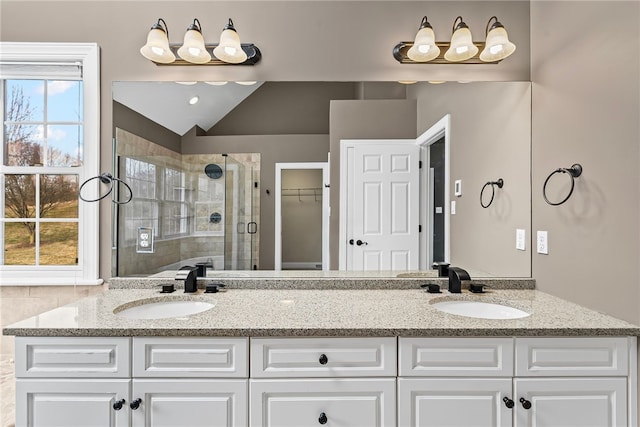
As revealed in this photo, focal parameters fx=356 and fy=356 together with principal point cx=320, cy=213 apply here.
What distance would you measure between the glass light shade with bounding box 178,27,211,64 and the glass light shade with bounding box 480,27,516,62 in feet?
4.78

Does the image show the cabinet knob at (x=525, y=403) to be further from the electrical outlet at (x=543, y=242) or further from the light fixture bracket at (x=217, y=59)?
the light fixture bracket at (x=217, y=59)

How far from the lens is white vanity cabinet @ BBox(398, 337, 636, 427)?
1.30 m

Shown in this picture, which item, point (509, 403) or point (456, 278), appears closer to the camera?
point (509, 403)

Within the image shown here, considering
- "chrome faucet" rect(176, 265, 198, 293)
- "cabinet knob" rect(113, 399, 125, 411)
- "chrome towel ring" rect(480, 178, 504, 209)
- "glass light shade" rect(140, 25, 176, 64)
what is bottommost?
"cabinet knob" rect(113, 399, 125, 411)

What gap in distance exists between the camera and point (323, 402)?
4.25 ft

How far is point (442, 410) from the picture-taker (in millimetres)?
1304

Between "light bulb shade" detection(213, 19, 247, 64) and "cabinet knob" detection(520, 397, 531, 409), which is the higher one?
"light bulb shade" detection(213, 19, 247, 64)

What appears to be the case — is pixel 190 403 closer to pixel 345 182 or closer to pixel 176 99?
pixel 345 182

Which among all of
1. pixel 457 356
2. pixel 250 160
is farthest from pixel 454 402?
pixel 250 160

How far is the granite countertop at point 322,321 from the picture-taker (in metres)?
1.29

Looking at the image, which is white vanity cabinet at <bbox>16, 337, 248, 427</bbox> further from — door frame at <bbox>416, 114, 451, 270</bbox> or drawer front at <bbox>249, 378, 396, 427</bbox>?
door frame at <bbox>416, 114, 451, 270</bbox>

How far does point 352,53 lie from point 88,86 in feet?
4.86

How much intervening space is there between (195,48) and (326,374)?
1.66 metres

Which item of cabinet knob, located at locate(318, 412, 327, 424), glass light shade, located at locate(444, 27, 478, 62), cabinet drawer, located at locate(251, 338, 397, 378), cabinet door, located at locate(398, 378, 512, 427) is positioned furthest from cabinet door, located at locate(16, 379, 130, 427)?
glass light shade, located at locate(444, 27, 478, 62)
